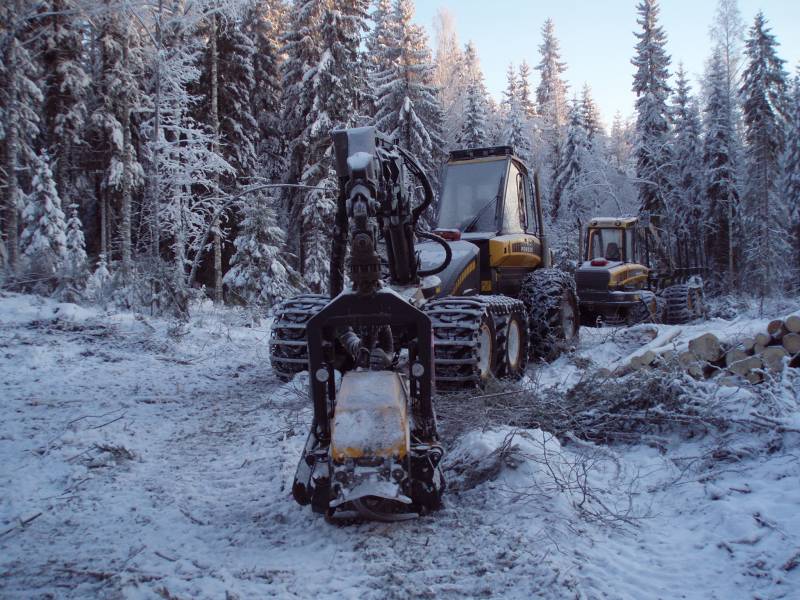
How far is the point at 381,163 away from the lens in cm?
479

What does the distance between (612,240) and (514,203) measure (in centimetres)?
691

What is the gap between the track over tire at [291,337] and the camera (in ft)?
23.7

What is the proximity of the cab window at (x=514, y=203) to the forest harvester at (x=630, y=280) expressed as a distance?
4.39 metres

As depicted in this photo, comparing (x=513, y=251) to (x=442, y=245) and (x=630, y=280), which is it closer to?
(x=442, y=245)

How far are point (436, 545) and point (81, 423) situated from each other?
4004 millimetres

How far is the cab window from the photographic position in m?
8.85

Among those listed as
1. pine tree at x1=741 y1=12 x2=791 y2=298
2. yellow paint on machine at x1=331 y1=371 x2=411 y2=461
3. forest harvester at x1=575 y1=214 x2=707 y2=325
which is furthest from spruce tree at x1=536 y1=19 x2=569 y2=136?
yellow paint on machine at x1=331 y1=371 x2=411 y2=461

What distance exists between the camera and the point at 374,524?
3.70 metres

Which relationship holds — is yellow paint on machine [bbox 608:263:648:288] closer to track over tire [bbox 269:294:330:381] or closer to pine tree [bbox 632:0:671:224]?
track over tire [bbox 269:294:330:381]

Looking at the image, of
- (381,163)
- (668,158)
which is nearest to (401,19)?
(668,158)

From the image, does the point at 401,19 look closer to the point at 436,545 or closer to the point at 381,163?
the point at 381,163

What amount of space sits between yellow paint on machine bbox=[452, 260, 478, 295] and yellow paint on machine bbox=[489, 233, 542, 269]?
1.17ft

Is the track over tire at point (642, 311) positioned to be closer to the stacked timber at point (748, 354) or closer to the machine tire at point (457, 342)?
the stacked timber at point (748, 354)

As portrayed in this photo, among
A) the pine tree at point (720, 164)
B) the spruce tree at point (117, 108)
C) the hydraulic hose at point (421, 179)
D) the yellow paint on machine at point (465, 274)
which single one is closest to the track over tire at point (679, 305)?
the yellow paint on machine at point (465, 274)
